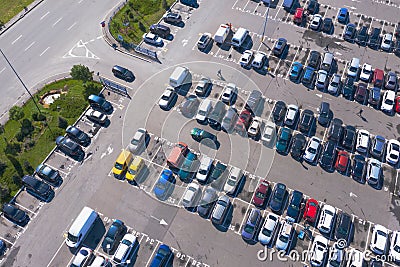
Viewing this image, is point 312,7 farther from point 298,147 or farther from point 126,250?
point 126,250

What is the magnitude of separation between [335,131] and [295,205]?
1924cm

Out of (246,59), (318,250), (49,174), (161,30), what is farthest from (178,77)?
(318,250)

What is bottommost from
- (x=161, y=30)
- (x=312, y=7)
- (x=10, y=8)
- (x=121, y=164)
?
(x=121, y=164)

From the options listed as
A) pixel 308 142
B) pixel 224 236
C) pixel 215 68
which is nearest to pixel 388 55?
pixel 308 142

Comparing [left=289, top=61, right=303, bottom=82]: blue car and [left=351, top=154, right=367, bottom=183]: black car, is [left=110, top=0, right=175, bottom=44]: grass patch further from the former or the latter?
[left=351, top=154, right=367, bottom=183]: black car

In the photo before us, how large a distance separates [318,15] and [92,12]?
60736 mm

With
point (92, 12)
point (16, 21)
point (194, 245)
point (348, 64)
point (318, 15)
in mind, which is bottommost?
point (194, 245)

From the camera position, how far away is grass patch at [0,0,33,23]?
97188 mm

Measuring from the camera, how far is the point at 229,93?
78.9 metres

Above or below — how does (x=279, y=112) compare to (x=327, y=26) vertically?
below

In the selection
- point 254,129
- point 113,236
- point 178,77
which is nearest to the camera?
point 113,236

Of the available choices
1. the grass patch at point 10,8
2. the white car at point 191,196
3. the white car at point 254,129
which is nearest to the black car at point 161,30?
the white car at point 254,129

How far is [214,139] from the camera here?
242 ft

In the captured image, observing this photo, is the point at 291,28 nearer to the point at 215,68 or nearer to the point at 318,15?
the point at 318,15
